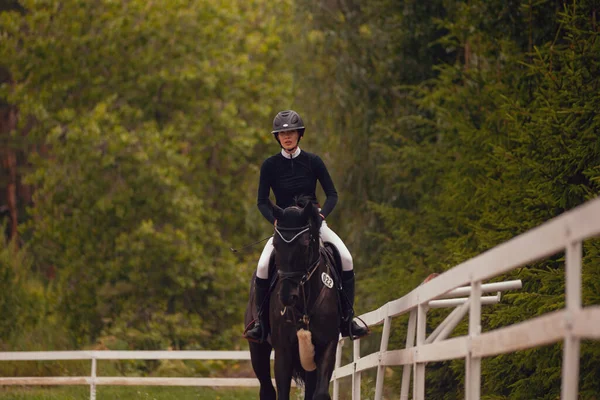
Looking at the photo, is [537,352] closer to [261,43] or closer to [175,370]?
[175,370]

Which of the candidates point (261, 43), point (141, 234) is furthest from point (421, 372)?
point (261, 43)

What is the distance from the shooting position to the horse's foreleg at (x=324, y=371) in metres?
9.33

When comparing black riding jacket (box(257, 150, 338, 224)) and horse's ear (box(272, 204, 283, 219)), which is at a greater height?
black riding jacket (box(257, 150, 338, 224))

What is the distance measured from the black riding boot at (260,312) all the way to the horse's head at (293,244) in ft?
2.60

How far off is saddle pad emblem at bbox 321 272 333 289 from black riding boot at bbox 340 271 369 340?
1.00 feet

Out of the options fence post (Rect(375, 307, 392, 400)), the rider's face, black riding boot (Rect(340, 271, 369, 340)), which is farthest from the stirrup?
the rider's face

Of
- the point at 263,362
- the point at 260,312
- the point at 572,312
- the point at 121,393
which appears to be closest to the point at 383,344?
the point at 260,312

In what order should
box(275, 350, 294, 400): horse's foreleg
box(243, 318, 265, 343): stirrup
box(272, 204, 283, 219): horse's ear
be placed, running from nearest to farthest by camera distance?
1. box(272, 204, 283, 219): horse's ear
2. box(275, 350, 294, 400): horse's foreleg
3. box(243, 318, 265, 343): stirrup

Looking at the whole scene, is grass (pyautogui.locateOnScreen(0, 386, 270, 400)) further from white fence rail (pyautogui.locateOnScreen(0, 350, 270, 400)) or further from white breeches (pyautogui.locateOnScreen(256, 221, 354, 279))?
white breeches (pyautogui.locateOnScreen(256, 221, 354, 279))

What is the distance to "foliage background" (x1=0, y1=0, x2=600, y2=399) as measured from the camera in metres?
18.9

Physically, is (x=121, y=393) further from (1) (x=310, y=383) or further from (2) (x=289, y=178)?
(2) (x=289, y=178)

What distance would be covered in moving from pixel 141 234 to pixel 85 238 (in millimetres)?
2141

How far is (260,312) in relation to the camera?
392 inches

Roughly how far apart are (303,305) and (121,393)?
10.8 meters
